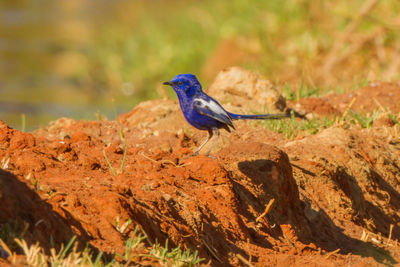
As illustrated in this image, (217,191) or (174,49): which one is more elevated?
(174,49)

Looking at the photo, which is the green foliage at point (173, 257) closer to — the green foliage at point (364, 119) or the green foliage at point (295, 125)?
the green foliage at point (295, 125)

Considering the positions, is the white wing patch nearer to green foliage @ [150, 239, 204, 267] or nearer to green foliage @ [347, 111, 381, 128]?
green foliage @ [150, 239, 204, 267]

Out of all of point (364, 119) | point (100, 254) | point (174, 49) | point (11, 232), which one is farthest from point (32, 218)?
point (174, 49)

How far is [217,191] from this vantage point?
405 cm

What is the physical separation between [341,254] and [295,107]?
225 centimetres

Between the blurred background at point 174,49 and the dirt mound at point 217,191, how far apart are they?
12.4 ft

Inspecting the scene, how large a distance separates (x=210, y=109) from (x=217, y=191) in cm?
58

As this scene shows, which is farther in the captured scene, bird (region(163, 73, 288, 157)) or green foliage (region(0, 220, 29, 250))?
bird (region(163, 73, 288, 157))

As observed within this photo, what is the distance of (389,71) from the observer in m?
9.45

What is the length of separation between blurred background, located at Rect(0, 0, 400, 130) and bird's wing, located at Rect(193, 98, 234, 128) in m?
4.55

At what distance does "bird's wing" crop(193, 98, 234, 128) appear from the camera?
434cm

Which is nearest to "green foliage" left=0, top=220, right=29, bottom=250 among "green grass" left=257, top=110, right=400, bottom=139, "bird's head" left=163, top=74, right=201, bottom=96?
"bird's head" left=163, top=74, right=201, bottom=96

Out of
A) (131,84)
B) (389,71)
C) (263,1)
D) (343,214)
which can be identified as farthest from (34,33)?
(343,214)

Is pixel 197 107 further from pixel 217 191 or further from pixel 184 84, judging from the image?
pixel 217 191
